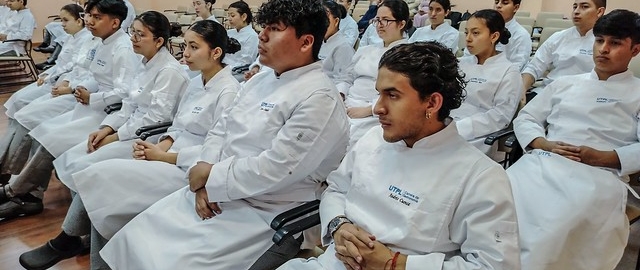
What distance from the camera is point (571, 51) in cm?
303

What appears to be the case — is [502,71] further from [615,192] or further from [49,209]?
[49,209]

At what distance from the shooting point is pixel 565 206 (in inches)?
69.2

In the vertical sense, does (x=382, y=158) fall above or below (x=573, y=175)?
above

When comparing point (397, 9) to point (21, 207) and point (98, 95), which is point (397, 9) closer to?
point (98, 95)

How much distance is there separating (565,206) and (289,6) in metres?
1.16

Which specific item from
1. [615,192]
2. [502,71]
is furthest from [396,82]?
[502,71]

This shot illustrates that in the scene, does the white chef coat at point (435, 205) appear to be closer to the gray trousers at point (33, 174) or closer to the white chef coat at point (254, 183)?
the white chef coat at point (254, 183)

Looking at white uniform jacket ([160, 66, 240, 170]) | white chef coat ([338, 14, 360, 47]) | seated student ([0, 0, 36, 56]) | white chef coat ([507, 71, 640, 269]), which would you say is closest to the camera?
white chef coat ([507, 71, 640, 269])

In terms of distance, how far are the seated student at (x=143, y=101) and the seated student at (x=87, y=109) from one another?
16cm

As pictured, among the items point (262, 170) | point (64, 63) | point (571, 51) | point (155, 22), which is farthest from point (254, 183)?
point (64, 63)

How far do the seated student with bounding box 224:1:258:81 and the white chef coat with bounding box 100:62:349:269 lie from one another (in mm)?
2972

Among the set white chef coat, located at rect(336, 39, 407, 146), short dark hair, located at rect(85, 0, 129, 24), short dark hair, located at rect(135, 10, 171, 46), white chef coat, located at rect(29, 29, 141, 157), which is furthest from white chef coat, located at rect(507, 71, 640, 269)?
short dark hair, located at rect(85, 0, 129, 24)

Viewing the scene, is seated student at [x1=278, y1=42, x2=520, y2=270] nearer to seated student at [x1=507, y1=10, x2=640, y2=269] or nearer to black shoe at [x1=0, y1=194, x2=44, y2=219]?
seated student at [x1=507, y1=10, x2=640, y2=269]

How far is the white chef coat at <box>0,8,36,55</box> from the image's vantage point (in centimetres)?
609
